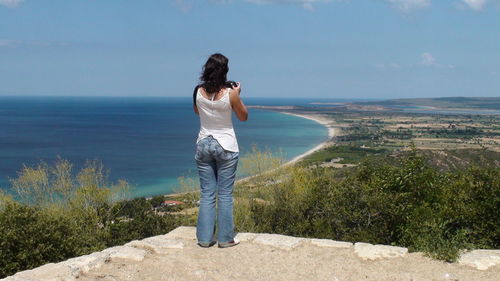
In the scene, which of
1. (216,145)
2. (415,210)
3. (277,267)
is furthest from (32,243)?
(415,210)

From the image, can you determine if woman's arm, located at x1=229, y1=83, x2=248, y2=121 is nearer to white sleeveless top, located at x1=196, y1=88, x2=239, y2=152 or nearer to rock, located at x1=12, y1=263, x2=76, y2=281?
white sleeveless top, located at x1=196, y1=88, x2=239, y2=152

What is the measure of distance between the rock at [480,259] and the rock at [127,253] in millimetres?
3408

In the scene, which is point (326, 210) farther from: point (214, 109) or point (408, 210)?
point (214, 109)

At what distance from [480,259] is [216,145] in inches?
120

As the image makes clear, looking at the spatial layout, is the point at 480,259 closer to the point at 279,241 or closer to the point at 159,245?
the point at 279,241

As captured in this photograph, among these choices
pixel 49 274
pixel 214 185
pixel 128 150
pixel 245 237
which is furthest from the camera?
pixel 128 150

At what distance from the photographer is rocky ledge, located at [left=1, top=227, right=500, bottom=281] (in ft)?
15.1

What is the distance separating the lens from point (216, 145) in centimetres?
522

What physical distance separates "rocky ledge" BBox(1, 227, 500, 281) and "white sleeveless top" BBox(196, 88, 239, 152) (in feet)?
4.16

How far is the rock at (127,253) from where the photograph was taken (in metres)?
5.06

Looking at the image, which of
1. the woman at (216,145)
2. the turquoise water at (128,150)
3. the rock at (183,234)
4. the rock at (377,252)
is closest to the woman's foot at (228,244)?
the woman at (216,145)

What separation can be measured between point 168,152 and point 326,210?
58059 millimetres

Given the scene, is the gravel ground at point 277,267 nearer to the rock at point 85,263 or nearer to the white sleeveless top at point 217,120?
the rock at point 85,263

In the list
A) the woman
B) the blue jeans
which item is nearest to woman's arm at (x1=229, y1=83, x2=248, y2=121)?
the woman
